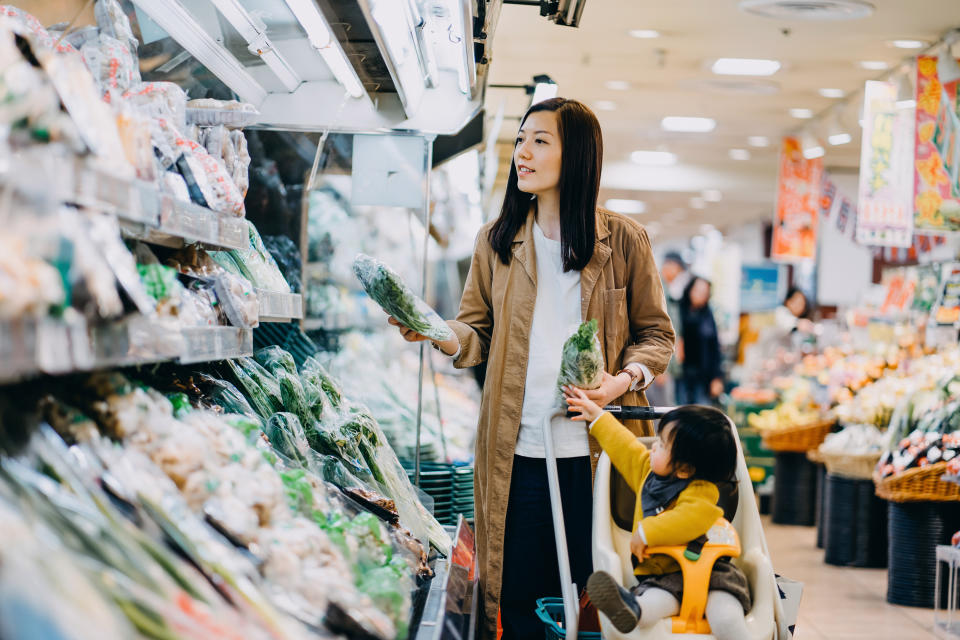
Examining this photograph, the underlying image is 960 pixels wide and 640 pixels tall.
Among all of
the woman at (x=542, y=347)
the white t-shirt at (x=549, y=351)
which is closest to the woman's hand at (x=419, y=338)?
the woman at (x=542, y=347)

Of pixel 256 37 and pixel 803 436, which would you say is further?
pixel 803 436

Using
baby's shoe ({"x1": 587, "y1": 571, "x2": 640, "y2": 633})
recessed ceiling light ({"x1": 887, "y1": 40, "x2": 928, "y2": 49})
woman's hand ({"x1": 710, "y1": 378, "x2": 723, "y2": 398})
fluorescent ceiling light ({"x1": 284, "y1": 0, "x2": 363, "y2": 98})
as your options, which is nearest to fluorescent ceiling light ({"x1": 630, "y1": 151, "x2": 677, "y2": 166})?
woman's hand ({"x1": 710, "y1": 378, "x2": 723, "y2": 398})

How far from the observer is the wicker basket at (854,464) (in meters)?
6.10

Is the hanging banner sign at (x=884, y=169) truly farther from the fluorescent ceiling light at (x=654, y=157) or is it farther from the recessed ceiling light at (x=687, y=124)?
the fluorescent ceiling light at (x=654, y=157)

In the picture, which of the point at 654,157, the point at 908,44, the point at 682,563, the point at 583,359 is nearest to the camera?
the point at 682,563

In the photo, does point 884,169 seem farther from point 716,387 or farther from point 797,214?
point 797,214

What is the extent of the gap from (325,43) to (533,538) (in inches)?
58.1

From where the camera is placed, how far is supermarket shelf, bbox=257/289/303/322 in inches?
96.7

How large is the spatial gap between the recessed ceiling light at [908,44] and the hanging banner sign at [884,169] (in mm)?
432

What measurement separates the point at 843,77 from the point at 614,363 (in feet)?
24.4

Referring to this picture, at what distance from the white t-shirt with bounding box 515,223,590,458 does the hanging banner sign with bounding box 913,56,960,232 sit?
203 inches

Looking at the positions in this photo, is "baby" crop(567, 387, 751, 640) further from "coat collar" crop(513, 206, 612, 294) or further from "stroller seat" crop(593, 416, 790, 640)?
"coat collar" crop(513, 206, 612, 294)

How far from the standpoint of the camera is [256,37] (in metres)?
2.74

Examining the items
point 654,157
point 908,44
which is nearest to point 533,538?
point 908,44
